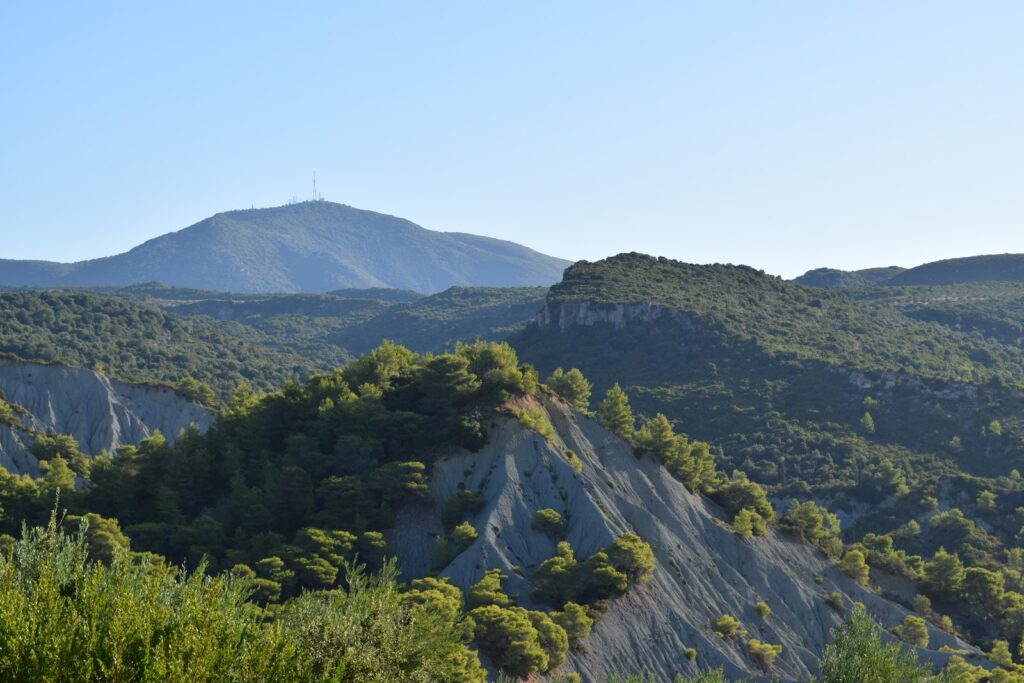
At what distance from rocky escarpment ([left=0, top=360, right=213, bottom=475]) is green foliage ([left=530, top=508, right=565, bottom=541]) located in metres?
51.7

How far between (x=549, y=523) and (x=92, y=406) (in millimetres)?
64121

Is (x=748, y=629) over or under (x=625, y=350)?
under

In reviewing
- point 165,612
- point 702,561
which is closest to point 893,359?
point 702,561

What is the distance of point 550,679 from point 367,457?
2170 cm

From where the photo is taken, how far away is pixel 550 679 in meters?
46.5

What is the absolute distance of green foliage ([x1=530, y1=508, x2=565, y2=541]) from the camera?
5906 centimetres

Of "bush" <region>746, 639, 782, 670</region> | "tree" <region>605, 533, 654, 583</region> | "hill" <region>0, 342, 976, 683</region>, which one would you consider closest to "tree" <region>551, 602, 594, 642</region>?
"hill" <region>0, 342, 976, 683</region>

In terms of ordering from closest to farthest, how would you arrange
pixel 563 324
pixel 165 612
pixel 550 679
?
pixel 165 612 → pixel 550 679 → pixel 563 324

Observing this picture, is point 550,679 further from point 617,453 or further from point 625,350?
point 625,350

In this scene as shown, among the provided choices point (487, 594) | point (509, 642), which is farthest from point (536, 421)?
point (509, 642)

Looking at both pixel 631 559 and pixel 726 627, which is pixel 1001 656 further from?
pixel 631 559

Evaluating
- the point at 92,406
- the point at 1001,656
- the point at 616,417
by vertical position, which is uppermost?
the point at 616,417

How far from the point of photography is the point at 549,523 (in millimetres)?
59125

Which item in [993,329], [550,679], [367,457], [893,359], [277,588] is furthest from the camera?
[993,329]
